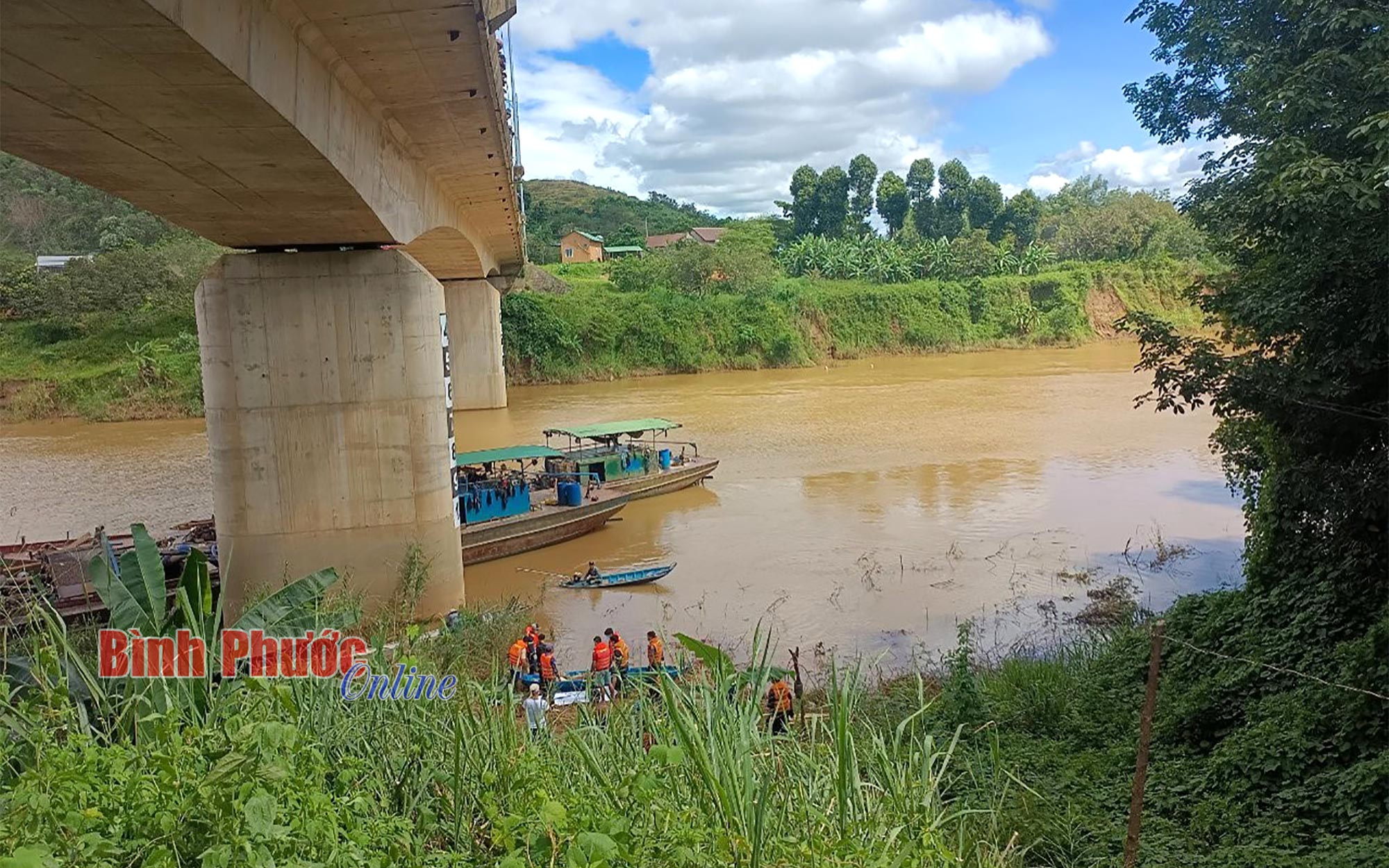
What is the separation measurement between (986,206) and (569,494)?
6172cm

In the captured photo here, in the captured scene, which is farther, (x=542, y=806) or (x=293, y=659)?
(x=293, y=659)

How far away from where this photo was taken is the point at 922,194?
75500 millimetres

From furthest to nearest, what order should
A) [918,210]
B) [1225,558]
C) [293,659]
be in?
[918,210] → [1225,558] → [293,659]

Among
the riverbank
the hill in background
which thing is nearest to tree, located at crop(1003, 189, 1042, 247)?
the riverbank

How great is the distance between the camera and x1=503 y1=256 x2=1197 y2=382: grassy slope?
45.5 meters

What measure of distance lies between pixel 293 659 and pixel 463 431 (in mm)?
27433

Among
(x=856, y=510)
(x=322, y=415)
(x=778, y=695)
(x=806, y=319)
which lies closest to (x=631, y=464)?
(x=856, y=510)

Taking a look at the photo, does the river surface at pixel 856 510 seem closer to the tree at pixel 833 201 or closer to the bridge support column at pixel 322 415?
the bridge support column at pixel 322 415

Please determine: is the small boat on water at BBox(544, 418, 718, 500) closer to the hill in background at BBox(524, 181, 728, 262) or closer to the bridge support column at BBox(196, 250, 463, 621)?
the bridge support column at BBox(196, 250, 463, 621)

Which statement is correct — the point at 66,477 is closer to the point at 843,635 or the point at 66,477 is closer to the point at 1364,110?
the point at 843,635

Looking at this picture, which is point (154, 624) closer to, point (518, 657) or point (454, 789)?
point (454, 789)

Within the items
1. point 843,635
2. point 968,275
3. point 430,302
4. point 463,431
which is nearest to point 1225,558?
point 843,635

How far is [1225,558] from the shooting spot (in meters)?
15.4

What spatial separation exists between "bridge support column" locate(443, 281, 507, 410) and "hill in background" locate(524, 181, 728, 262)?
99.8ft
